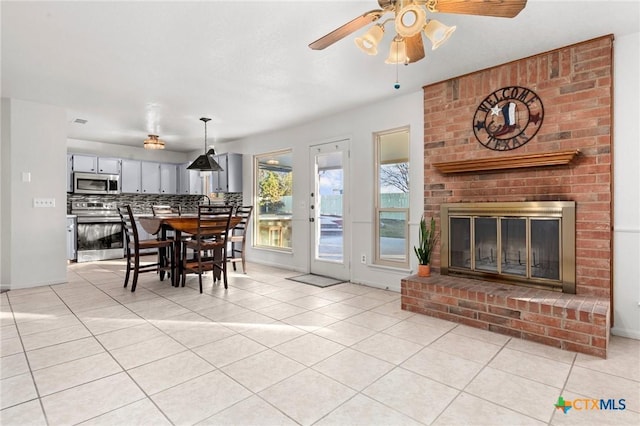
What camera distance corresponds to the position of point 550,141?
9.37 feet

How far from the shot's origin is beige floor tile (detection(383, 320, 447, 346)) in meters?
2.53

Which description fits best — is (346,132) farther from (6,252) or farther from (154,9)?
(6,252)

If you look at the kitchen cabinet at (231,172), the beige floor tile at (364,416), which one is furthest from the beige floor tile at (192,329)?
the kitchen cabinet at (231,172)

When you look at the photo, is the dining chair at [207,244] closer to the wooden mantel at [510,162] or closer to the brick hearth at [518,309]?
the brick hearth at [518,309]

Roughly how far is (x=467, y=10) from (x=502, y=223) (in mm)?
1984

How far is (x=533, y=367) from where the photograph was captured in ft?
6.88

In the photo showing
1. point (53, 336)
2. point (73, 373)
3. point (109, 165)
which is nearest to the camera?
point (73, 373)

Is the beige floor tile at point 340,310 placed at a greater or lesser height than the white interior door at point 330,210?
lesser

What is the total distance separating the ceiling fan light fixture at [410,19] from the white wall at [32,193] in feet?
14.8

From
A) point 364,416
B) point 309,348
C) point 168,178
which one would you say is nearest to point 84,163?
point 168,178

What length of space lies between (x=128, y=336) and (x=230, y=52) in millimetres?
2359

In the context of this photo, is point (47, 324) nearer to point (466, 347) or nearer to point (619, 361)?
point (466, 347)

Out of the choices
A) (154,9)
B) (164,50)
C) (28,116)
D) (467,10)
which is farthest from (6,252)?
(467,10)

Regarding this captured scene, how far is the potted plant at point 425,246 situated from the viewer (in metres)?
3.42
